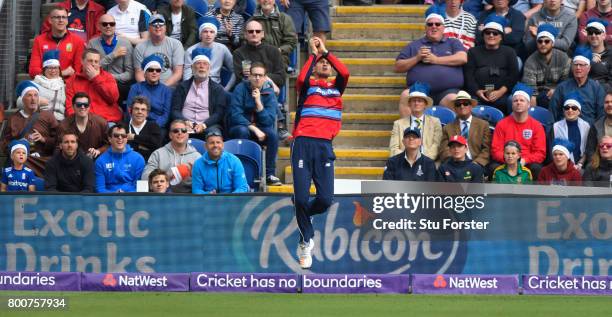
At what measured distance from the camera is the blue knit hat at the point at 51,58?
1828 cm

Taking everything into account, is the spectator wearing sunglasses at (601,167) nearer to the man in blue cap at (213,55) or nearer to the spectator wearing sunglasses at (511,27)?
the spectator wearing sunglasses at (511,27)

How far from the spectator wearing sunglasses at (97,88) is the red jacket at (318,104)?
4.85m

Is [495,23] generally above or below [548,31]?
above

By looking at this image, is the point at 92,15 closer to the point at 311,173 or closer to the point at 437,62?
the point at 437,62

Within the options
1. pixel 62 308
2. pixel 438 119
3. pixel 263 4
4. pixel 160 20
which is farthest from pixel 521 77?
pixel 62 308

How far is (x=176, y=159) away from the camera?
16.9m

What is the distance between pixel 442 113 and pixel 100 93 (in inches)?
181

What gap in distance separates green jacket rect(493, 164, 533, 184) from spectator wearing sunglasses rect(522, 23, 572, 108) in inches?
71.8

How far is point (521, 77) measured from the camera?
18.5 meters

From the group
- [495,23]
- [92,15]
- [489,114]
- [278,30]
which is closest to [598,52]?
[495,23]

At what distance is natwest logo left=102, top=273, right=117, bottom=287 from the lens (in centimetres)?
1512

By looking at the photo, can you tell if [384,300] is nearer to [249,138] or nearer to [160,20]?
[249,138]

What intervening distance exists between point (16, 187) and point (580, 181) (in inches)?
275
